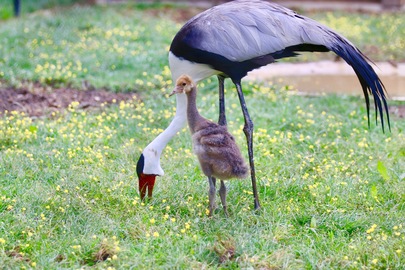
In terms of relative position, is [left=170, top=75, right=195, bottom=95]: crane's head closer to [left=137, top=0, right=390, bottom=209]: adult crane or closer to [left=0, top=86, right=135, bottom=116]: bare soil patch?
[left=137, top=0, right=390, bottom=209]: adult crane

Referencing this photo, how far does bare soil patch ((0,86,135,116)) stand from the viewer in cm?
703

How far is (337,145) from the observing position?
612 centimetres

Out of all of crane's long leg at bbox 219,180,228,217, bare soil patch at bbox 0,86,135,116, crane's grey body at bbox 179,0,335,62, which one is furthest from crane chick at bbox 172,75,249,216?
bare soil patch at bbox 0,86,135,116

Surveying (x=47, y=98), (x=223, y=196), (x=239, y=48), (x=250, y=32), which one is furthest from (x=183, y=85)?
(x=47, y=98)

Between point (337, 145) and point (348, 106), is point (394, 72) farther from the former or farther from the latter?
point (337, 145)

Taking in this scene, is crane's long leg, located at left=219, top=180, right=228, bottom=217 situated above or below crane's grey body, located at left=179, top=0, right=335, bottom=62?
below

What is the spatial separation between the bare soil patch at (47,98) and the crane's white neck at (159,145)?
236 cm

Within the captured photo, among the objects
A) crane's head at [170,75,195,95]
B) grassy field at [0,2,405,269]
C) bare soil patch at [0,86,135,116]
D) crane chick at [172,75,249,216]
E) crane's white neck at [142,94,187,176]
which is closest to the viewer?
grassy field at [0,2,405,269]

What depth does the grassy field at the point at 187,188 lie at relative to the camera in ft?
13.3

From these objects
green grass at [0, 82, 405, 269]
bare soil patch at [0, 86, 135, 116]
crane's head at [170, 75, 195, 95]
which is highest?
crane's head at [170, 75, 195, 95]

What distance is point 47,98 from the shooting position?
738 centimetres

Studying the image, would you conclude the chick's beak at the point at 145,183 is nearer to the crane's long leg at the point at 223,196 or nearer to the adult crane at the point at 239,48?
the adult crane at the point at 239,48

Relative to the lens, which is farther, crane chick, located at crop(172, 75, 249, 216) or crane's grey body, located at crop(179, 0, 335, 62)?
crane's grey body, located at crop(179, 0, 335, 62)

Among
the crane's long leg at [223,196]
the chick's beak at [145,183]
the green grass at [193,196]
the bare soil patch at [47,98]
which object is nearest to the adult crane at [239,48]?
the chick's beak at [145,183]
